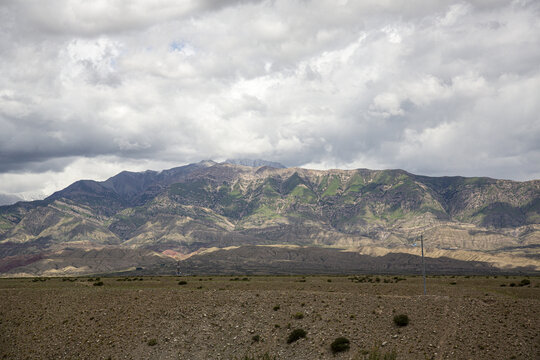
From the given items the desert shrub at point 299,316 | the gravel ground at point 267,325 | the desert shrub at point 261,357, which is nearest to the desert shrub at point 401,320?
the gravel ground at point 267,325

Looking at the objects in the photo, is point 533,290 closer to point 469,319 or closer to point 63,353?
point 469,319

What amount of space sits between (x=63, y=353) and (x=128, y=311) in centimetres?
918

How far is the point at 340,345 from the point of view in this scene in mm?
41250

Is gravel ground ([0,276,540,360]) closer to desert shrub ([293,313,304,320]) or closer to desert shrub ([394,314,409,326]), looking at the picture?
desert shrub ([293,313,304,320])

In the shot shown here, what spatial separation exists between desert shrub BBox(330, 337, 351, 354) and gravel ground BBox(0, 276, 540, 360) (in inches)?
21.1

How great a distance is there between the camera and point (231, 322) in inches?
2005

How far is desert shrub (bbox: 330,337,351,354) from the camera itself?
41.0 metres

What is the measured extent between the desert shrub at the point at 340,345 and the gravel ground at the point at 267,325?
1.76 ft

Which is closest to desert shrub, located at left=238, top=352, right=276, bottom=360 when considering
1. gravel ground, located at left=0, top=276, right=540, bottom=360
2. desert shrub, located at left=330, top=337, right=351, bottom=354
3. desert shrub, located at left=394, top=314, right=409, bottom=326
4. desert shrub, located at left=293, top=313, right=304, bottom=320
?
gravel ground, located at left=0, top=276, right=540, bottom=360

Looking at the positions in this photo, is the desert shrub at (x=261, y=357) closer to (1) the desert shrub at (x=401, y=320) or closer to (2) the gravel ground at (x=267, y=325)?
(2) the gravel ground at (x=267, y=325)

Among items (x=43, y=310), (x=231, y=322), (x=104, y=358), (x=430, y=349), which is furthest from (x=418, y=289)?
(x=43, y=310)

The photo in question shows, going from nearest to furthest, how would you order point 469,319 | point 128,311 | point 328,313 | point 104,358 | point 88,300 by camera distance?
1. point 469,319
2. point 104,358
3. point 328,313
4. point 128,311
5. point 88,300

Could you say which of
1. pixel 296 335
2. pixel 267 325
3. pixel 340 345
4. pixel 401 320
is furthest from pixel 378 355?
pixel 267 325

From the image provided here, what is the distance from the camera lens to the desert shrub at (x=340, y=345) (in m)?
41.0
